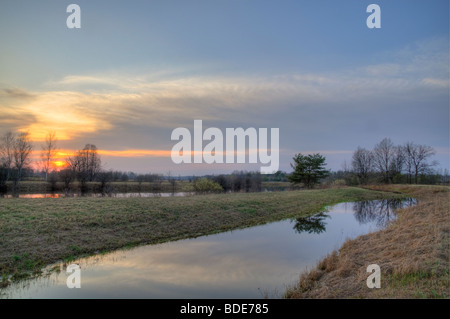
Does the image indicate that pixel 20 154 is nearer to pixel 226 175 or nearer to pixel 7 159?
pixel 7 159

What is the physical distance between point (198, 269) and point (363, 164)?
3008 inches

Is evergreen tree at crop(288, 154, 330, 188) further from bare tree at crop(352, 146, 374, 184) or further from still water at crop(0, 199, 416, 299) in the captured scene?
still water at crop(0, 199, 416, 299)

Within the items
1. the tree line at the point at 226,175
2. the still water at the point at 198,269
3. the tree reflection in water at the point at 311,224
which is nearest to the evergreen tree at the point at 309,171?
the tree line at the point at 226,175

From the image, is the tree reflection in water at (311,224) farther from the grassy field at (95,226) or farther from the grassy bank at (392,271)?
the grassy bank at (392,271)

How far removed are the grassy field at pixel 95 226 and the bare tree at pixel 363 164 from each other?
2377 inches

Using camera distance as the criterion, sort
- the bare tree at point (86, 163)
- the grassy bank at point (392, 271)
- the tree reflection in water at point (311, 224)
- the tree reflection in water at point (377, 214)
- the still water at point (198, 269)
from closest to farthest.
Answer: the grassy bank at point (392, 271), the still water at point (198, 269), the tree reflection in water at point (311, 224), the tree reflection in water at point (377, 214), the bare tree at point (86, 163)

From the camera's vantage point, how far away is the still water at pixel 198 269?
25.3ft

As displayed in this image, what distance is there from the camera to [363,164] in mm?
75500

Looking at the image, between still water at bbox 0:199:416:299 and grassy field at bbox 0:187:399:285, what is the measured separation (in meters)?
0.99

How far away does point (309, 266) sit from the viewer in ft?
33.0

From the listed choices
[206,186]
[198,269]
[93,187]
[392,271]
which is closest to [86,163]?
[93,187]

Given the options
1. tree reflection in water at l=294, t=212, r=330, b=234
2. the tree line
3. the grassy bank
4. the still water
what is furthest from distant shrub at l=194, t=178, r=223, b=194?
the grassy bank

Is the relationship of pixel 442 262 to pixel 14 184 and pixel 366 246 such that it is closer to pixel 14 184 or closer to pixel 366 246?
pixel 366 246

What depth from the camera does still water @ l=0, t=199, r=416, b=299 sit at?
25.3 ft
